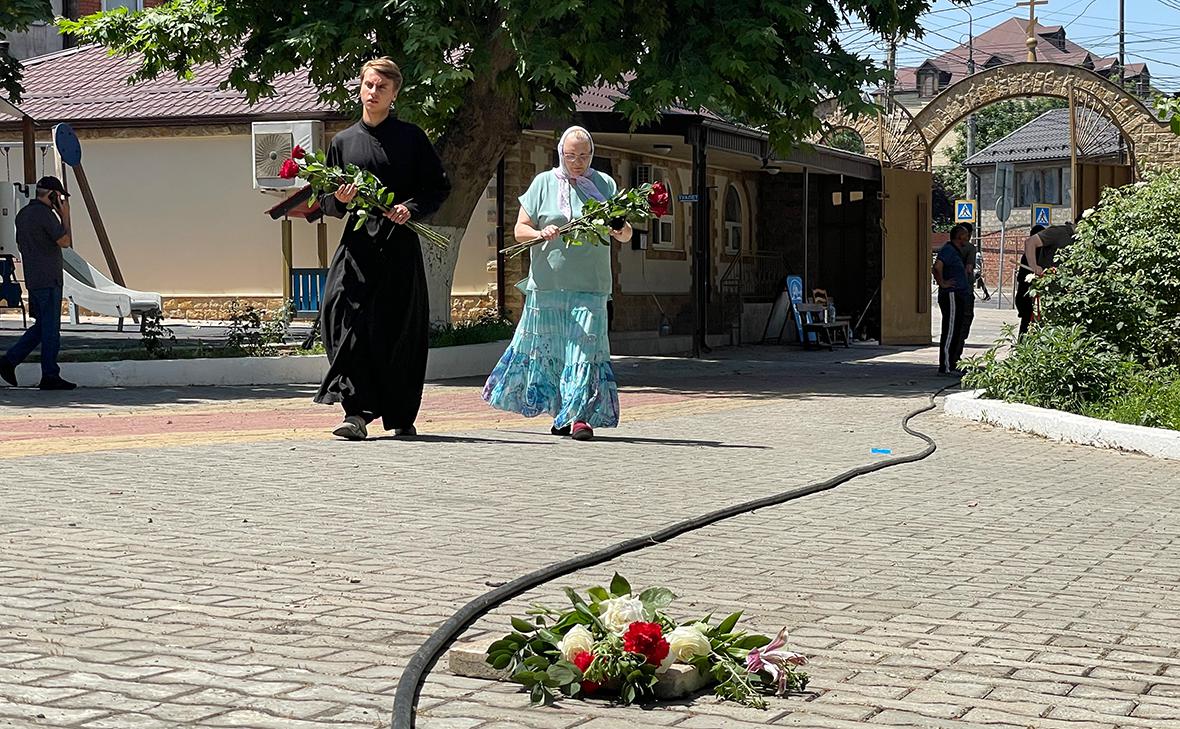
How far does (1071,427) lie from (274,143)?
61.0 feet

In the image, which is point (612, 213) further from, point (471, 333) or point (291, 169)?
point (471, 333)

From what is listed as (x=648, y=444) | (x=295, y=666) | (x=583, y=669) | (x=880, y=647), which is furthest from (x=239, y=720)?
(x=648, y=444)

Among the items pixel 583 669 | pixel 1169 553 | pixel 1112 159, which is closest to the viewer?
pixel 583 669

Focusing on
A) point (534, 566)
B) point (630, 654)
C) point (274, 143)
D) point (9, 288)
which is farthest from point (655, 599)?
point (274, 143)

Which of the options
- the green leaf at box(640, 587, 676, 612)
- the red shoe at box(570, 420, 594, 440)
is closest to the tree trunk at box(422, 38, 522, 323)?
the red shoe at box(570, 420, 594, 440)

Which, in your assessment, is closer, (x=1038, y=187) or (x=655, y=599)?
(x=655, y=599)

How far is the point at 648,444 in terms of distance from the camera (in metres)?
Result: 11.2

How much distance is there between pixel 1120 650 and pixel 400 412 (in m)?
6.41

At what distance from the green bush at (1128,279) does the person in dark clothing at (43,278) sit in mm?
8908

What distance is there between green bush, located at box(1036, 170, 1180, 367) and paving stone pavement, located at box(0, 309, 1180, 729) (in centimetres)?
181

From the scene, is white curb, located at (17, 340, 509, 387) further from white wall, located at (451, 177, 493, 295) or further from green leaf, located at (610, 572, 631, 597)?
green leaf, located at (610, 572, 631, 597)

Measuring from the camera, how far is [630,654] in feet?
14.1

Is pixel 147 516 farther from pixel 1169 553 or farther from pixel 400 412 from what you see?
pixel 1169 553

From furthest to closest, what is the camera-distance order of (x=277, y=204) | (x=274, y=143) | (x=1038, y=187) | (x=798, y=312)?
1. (x=1038, y=187)
2. (x=798, y=312)
3. (x=274, y=143)
4. (x=277, y=204)
